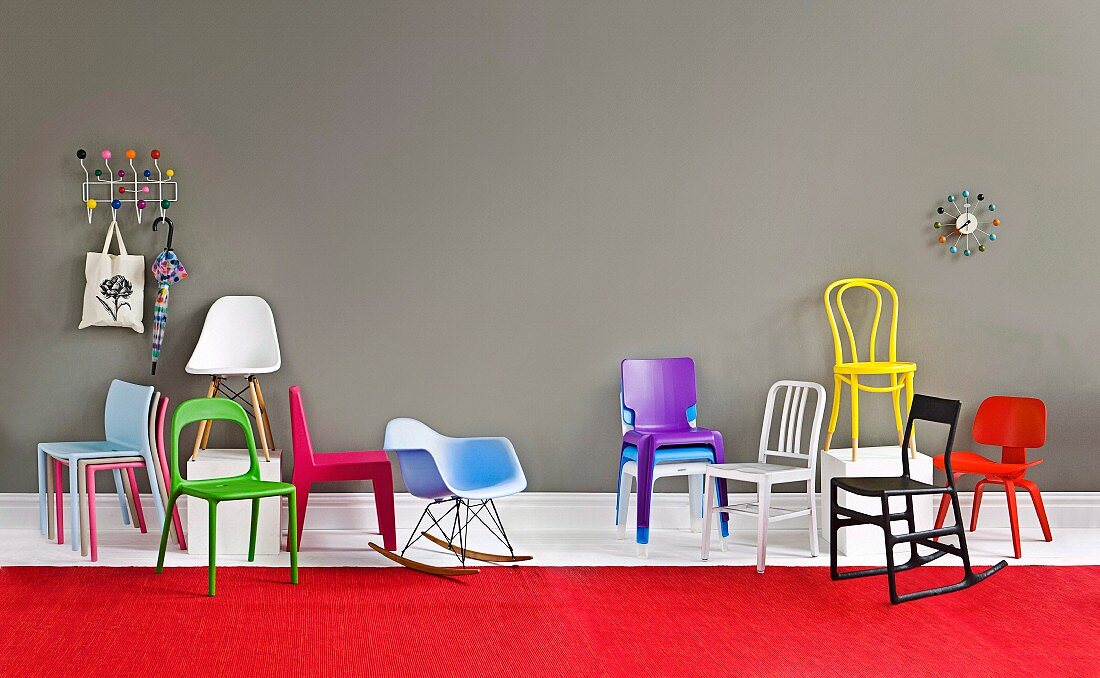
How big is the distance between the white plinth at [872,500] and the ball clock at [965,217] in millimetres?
1246

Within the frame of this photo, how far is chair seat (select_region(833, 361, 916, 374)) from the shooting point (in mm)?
4828

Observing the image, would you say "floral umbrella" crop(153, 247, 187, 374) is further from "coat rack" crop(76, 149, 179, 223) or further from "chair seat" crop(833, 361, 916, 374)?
"chair seat" crop(833, 361, 916, 374)

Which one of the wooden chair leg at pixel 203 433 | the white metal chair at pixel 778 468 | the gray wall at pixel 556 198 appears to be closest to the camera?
the white metal chair at pixel 778 468

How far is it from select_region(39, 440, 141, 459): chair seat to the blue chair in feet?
4.40

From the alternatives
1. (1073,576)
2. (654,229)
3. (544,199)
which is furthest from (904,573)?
(544,199)

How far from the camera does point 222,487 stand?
4188mm

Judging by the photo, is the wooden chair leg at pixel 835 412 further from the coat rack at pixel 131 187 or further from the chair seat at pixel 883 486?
the coat rack at pixel 131 187

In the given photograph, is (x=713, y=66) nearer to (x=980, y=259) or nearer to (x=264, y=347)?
(x=980, y=259)

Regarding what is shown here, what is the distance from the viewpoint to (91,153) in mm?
5094

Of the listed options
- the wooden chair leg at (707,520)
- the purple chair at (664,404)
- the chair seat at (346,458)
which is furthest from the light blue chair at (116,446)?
the wooden chair leg at (707,520)

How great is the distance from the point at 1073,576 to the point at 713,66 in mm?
3114

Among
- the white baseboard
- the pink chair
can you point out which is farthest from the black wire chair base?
the pink chair

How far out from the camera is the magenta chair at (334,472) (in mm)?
4582

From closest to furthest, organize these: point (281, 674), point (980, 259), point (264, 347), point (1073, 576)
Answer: point (281, 674)
point (1073, 576)
point (264, 347)
point (980, 259)
